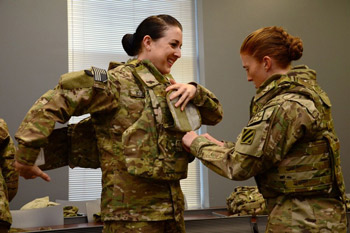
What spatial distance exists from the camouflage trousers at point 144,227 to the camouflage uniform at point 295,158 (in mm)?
377

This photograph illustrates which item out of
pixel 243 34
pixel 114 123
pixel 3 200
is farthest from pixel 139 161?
pixel 243 34

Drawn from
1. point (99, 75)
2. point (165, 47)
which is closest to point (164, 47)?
point (165, 47)

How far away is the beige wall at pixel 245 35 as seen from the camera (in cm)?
571

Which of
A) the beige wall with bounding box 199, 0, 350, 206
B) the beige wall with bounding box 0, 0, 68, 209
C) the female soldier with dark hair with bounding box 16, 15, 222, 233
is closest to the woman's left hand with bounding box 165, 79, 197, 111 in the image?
the female soldier with dark hair with bounding box 16, 15, 222, 233

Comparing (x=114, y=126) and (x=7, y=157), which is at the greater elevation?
(x=114, y=126)

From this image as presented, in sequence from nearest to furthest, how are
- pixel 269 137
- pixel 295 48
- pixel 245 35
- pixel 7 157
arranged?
pixel 269 137
pixel 295 48
pixel 7 157
pixel 245 35

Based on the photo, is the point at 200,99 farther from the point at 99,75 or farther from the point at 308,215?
the point at 308,215

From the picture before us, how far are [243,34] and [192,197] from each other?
89.0 inches

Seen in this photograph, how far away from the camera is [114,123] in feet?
6.70

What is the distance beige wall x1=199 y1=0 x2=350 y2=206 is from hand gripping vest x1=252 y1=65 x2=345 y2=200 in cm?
374

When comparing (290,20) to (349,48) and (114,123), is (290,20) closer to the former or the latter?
(349,48)

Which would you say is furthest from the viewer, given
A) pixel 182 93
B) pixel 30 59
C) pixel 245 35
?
pixel 245 35

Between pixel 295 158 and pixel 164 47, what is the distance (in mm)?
836

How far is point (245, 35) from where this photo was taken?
590 centimetres
